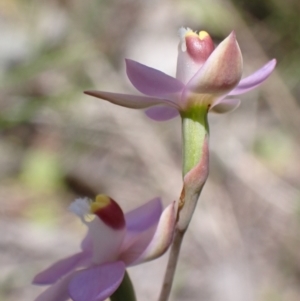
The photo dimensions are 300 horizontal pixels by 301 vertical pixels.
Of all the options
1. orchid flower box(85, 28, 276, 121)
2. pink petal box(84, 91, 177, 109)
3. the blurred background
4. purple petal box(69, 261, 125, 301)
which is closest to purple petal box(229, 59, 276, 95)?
orchid flower box(85, 28, 276, 121)

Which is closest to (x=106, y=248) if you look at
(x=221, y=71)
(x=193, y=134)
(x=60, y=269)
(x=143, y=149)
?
(x=60, y=269)

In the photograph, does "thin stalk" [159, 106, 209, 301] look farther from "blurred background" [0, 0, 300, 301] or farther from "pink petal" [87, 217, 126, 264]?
"blurred background" [0, 0, 300, 301]

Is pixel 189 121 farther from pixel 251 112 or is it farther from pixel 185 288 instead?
pixel 251 112

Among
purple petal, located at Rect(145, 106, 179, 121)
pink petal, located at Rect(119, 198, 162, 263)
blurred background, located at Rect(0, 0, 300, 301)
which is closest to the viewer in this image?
pink petal, located at Rect(119, 198, 162, 263)

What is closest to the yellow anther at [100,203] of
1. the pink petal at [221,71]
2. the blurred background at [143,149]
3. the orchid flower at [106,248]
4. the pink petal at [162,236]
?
the orchid flower at [106,248]

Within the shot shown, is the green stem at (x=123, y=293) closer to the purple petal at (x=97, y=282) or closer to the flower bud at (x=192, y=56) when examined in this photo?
the purple petal at (x=97, y=282)

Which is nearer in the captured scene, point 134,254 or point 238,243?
point 134,254

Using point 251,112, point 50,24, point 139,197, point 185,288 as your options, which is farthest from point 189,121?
point 50,24
